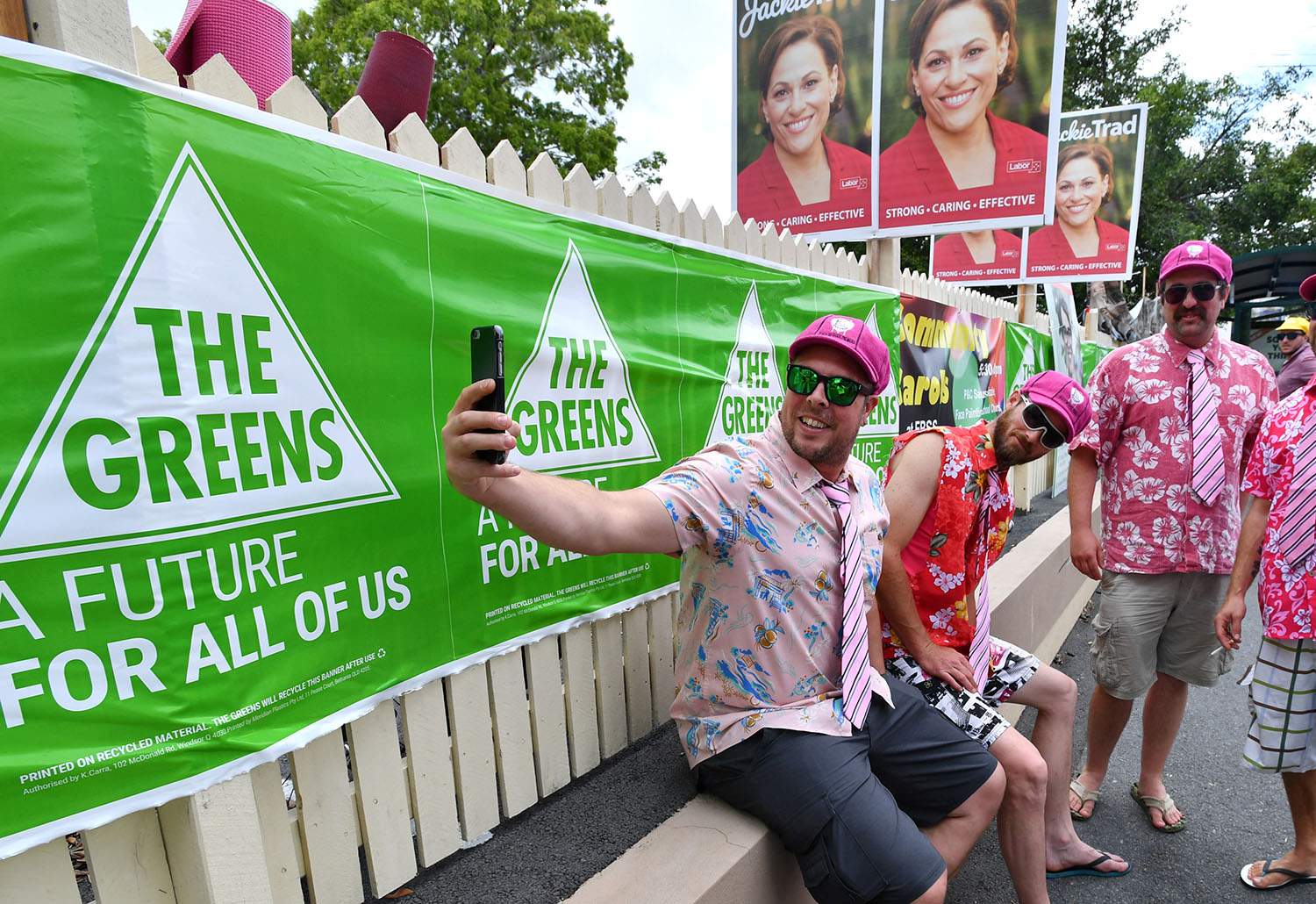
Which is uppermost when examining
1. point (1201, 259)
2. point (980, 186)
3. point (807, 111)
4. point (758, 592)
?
point (807, 111)

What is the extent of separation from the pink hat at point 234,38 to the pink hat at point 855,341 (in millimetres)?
1642

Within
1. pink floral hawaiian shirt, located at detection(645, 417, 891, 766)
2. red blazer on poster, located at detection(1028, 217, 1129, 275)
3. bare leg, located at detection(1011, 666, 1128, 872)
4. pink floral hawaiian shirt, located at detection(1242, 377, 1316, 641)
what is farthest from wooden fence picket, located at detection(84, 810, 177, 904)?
red blazer on poster, located at detection(1028, 217, 1129, 275)

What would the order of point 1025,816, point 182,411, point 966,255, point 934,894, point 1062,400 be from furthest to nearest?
1. point 966,255
2. point 1062,400
3. point 1025,816
4. point 934,894
5. point 182,411

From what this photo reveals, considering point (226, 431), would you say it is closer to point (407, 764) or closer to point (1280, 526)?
point (407, 764)

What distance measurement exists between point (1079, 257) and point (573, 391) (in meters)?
11.1

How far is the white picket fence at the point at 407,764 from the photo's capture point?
4.64ft

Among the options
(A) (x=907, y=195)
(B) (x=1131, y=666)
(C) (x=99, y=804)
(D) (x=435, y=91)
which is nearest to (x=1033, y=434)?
(B) (x=1131, y=666)

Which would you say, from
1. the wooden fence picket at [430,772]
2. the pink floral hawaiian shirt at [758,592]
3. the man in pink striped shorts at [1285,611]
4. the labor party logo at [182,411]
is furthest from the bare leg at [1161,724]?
the labor party logo at [182,411]

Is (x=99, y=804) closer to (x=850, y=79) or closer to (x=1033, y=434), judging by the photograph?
(x=1033, y=434)

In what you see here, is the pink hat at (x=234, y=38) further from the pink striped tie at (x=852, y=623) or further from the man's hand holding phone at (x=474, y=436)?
the pink striped tie at (x=852, y=623)

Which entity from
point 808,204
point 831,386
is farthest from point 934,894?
point 808,204

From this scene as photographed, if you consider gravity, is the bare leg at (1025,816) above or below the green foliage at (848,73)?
below

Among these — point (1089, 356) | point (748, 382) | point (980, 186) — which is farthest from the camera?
point (1089, 356)

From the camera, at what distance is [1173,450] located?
114 inches
